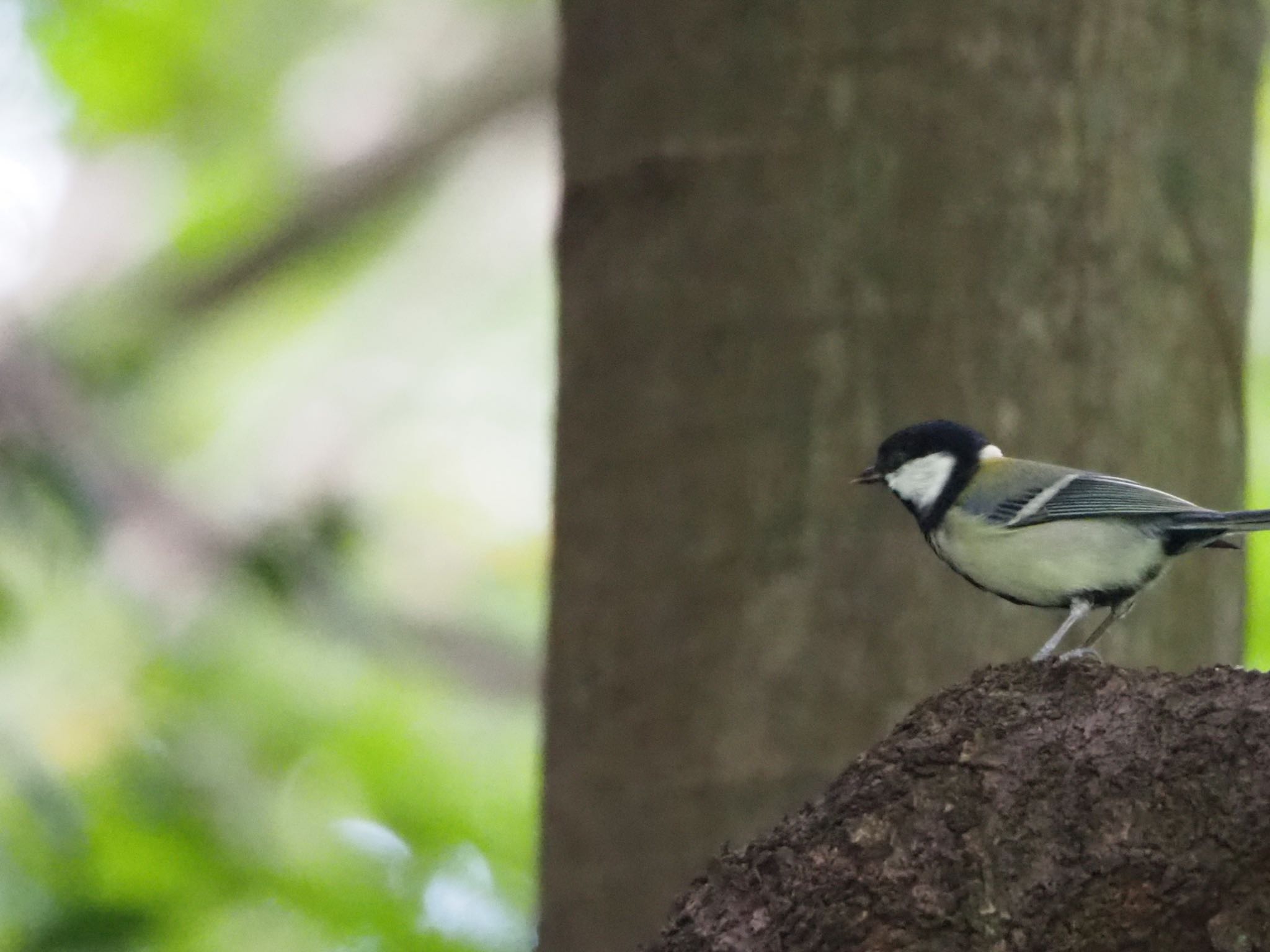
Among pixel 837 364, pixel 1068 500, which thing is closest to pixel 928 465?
pixel 1068 500

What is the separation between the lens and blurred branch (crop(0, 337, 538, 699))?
3.54m

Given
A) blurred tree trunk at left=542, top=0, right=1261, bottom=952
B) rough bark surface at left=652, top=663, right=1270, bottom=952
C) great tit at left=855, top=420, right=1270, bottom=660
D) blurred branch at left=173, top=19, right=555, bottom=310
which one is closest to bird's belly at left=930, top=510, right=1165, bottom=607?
great tit at left=855, top=420, right=1270, bottom=660

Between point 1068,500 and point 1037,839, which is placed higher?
point 1068,500

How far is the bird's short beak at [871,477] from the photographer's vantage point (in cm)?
257

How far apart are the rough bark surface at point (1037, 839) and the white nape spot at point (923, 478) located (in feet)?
2.87

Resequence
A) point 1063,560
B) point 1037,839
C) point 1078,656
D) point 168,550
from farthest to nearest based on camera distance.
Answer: point 168,550 → point 1063,560 → point 1078,656 → point 1037,839

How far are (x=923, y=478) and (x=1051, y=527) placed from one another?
237 millimetres

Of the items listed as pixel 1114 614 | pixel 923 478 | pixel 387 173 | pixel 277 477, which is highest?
pixel 387 173

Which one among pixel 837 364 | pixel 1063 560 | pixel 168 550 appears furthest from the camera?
pixel 168 550

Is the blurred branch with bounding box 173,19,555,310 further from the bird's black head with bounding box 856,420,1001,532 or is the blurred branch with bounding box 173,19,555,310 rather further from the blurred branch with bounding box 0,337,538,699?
the bird's black head with bounding box 856,420,1001,532

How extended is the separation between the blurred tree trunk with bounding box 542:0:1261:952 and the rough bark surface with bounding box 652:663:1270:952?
1087 millimetres

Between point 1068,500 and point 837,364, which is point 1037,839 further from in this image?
point 837,364

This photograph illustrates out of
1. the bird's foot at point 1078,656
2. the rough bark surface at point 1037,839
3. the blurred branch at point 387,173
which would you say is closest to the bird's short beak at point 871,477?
the bird's foot at point 1078,656

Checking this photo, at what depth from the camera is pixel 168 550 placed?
471 centimetres
